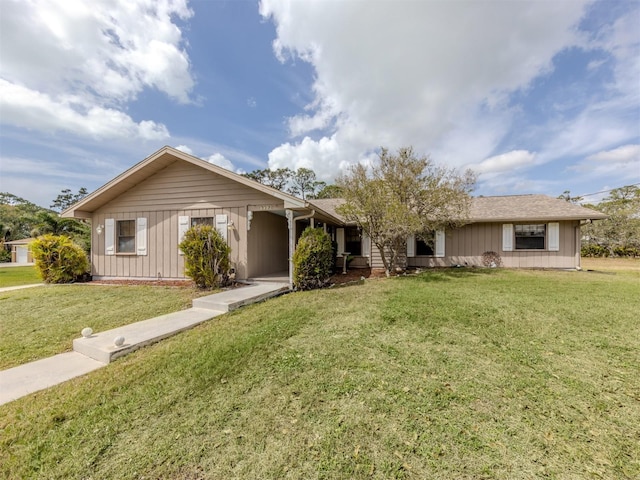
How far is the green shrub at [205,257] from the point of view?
25.6ft

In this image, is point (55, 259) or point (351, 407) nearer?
point (351, 407)

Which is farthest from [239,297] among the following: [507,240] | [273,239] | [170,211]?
[507,240]

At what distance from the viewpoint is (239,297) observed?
6566 millimetres

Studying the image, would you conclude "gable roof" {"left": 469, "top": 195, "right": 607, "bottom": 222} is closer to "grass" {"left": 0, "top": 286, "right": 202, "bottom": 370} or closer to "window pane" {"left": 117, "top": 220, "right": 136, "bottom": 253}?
"grass" {"left": 0, "top": 286, "right": 202, "bottom": 370}

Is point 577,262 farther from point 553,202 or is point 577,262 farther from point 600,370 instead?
point 600,370

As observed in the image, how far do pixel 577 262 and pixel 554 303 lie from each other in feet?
27.4

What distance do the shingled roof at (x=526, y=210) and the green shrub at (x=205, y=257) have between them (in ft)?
12.5

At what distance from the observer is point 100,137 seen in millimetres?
13586

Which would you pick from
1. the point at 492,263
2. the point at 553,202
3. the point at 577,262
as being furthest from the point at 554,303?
the point at 553,202

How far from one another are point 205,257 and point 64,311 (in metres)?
3.27

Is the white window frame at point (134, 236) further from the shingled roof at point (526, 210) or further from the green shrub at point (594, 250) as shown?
the green shrub at point (594, 250)

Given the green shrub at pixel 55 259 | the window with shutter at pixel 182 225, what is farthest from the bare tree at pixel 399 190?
the green shrub at pixel 55 259

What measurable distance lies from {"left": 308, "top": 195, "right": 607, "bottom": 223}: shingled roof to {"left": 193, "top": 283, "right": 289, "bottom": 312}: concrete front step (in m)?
3.86

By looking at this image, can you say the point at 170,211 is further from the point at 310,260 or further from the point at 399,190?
the point at 399,190
